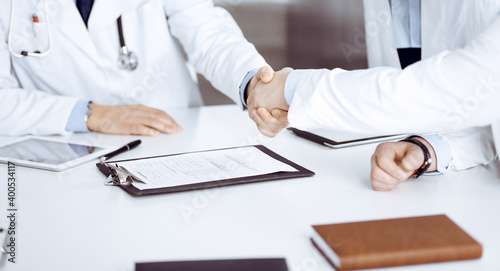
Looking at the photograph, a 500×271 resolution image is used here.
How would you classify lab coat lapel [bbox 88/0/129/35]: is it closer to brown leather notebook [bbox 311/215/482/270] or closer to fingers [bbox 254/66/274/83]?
fingers [bbox 254/66/274/83]

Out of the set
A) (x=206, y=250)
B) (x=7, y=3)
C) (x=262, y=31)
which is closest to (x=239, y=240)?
(x=206, y=250)

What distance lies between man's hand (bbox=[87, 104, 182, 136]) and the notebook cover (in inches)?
28.4

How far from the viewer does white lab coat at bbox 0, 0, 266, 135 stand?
1.39 m

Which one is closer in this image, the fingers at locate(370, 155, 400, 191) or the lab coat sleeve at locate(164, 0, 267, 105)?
the fingers at locate(370, 155, 400, 191)

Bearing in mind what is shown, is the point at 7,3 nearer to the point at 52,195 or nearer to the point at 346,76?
the point at 52,195

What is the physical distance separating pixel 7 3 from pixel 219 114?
2.28ft

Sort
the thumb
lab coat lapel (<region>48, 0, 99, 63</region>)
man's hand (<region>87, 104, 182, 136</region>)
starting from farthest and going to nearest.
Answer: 1. lab coat lapel (<region>48, 0, 99, 63</region>)
2. man's hand (<region>87, 104, 182, 136</region>)
3. the thumb

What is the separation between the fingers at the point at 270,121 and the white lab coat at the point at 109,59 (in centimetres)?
23

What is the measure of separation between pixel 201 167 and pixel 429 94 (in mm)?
446

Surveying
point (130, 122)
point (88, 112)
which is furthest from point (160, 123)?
point (88, 112)

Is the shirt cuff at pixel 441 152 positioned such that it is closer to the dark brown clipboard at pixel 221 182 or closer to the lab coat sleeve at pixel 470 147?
the lab coat sleeve at pixel 470 147

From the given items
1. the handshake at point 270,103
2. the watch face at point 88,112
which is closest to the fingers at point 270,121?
the handshake at point 270,103

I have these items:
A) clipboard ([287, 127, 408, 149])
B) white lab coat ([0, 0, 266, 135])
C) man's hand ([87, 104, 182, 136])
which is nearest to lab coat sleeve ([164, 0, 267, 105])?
white lab coat ([0, 0, 266, 135])

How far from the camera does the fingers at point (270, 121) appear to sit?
1.13 m
